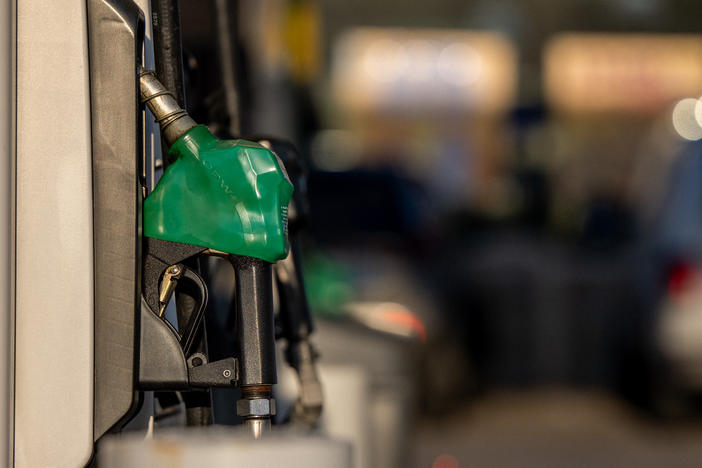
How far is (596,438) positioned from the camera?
9.65 meters

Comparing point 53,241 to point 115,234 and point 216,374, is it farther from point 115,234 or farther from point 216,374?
point 216,374

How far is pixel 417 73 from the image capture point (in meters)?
23.6

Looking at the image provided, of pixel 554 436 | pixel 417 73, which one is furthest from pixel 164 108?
pixel 417 73

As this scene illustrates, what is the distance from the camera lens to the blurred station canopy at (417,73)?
23719mm

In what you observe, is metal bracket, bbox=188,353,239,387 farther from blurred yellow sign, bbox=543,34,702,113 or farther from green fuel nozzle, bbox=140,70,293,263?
blurred yellow sign, bbox=543,34,702,113

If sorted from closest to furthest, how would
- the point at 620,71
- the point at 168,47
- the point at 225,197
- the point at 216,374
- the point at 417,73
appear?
the point at 225,197 < the point at 216,374 < the point at 168,47 < the point at 417,73 < the point at 620,71

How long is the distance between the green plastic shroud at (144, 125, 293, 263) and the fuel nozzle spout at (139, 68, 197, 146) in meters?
0.03

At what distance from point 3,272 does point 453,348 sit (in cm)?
858

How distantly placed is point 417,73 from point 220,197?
21796 mm

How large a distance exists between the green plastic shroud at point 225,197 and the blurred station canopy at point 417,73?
2165cm

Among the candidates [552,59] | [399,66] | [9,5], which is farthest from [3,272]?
[552,59]

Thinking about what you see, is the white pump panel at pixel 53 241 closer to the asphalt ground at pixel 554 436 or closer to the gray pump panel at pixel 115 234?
the gray pump panel at pixel 115 234

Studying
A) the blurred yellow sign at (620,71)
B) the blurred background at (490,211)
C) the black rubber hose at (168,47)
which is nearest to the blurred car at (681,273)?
the blurred background at (490,211)

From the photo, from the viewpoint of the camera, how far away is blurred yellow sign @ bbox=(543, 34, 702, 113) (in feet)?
79.9
